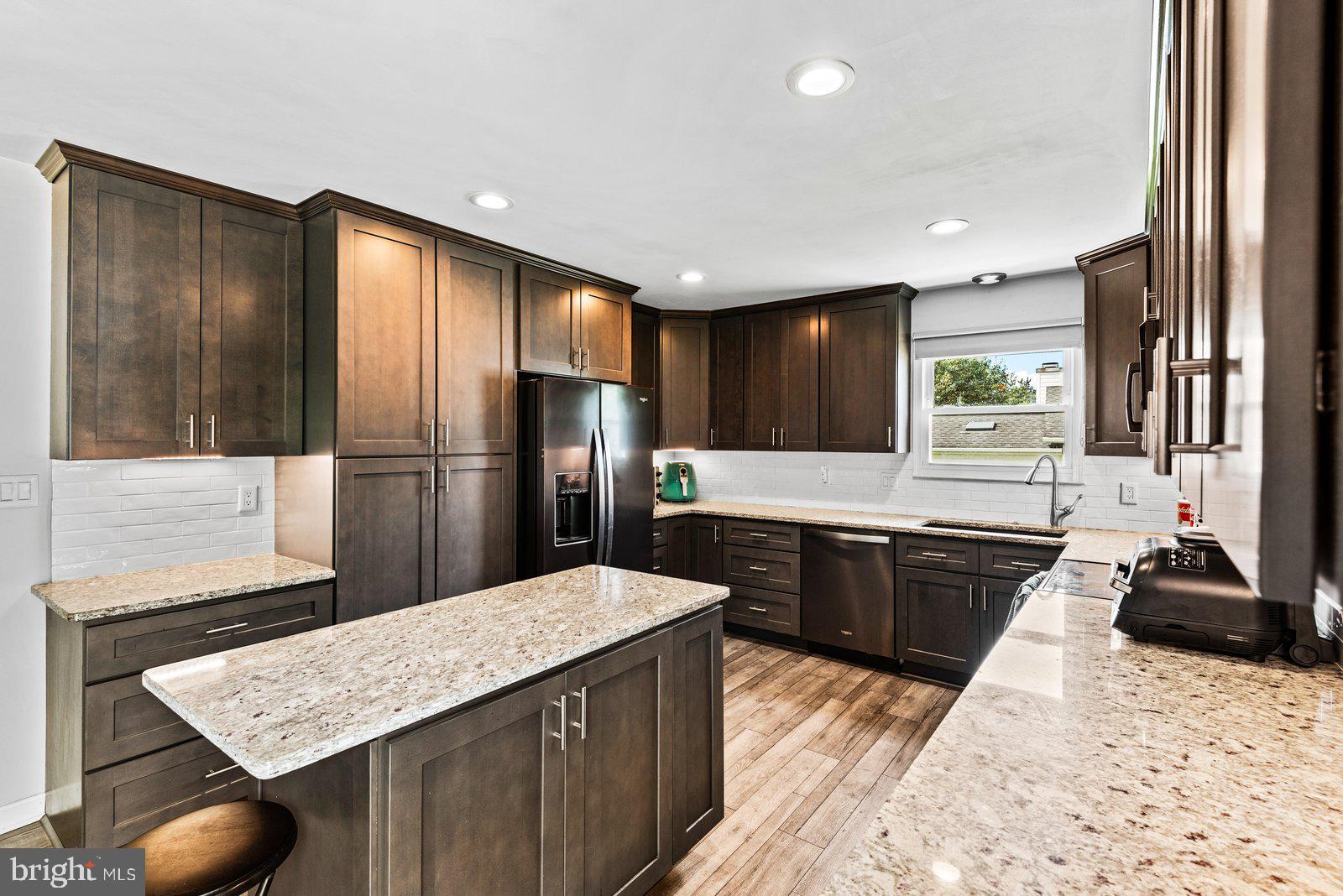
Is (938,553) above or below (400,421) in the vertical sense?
below

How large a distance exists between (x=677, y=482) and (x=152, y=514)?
3402 mm

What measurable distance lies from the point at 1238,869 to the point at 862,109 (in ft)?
6.50

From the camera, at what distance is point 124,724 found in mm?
2119

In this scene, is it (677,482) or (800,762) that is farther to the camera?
(677,482)

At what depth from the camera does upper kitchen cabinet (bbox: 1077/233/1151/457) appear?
8.12ft

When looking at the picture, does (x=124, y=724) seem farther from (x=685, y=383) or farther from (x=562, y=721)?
(x=685, y=383)

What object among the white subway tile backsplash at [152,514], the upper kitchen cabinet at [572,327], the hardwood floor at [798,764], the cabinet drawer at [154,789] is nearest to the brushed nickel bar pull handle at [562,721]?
the hardwood floor at [798,764]

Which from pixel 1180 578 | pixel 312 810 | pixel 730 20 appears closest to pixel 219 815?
pixel 312 810

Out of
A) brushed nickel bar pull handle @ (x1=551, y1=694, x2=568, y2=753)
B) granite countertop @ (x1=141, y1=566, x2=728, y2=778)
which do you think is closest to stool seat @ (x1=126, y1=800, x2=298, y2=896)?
granite countertop @ (x1=141, y1=566, x2=728, y2=778)

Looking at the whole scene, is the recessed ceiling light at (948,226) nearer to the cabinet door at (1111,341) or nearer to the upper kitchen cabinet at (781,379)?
the cabinet door at (1111,341)

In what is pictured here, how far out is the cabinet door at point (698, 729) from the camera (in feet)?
6.63

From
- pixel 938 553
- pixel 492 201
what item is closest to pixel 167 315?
pixel 492 201

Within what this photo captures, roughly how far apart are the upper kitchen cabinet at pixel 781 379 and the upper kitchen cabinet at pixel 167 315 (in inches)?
118

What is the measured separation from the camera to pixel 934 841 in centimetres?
85
